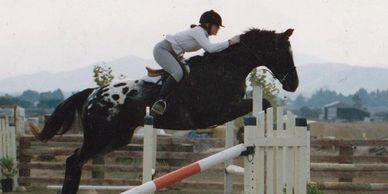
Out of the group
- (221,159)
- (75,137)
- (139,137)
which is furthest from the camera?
(75,137)

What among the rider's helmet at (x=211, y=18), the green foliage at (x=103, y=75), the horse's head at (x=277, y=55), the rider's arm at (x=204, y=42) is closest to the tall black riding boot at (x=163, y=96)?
the rider's arm at (x=204, y=42)

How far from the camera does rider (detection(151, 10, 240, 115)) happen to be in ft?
19.8

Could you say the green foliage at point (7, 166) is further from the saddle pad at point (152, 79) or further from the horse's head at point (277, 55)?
the horse's head at point (277, 55)

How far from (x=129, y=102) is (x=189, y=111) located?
61 cm

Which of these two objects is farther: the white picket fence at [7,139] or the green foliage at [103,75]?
the green foliage at [103,75]

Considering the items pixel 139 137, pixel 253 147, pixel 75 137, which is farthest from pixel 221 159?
pixel 75 137

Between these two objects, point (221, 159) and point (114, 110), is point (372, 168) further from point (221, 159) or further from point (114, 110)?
point (221, 159)

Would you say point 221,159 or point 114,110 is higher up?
point 114,110

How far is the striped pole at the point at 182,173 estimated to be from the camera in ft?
11.8

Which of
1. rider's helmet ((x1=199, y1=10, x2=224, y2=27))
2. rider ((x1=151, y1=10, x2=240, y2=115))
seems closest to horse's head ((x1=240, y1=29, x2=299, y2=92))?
rider ((x1=151, y1=10, x2=240, y2=115))

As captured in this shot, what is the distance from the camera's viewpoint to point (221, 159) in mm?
3961

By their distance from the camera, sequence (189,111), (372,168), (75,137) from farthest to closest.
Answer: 1. (75,137)
2. (372,168)
3. (189,111)

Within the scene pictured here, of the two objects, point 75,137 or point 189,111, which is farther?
point 75,137

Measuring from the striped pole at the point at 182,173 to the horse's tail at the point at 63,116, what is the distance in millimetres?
3157
